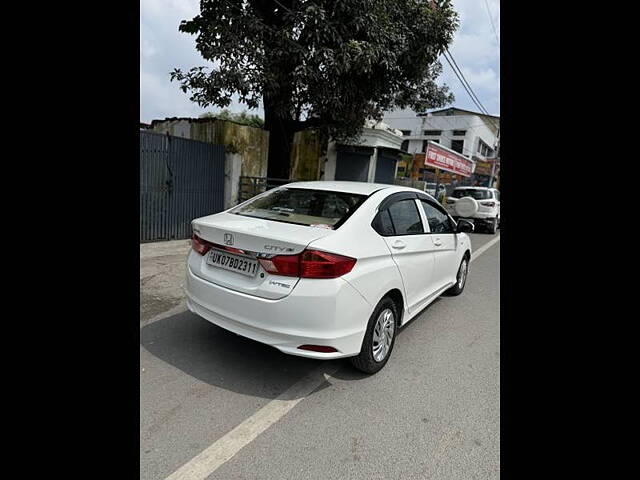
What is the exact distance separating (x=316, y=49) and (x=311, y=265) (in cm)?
525

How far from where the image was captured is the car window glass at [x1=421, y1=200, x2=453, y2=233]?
4066 mm

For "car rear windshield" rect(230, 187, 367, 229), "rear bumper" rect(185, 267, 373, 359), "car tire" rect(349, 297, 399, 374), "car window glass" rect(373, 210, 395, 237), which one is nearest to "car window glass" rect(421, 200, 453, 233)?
"car window glass" rect(373, 210, 395, 237)

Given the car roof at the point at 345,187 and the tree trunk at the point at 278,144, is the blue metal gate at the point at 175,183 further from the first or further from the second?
the car roof at the point at 345,187

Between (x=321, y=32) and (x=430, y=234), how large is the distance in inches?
171

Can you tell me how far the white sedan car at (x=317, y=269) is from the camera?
2580 mm

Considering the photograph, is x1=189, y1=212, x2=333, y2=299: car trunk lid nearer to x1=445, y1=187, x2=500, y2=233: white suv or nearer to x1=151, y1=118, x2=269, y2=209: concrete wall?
x1=151, y1=118, x2=269, y2=209: concrete wall

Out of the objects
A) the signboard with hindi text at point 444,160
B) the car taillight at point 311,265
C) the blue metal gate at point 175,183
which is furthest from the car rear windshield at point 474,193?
the car taillight at point 311,265

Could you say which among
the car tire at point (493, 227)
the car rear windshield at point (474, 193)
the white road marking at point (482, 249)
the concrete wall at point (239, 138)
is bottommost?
the white road marking at point (482, 249)

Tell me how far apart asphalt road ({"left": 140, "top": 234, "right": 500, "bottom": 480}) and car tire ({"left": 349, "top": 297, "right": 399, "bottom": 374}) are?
105mm

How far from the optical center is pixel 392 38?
7.09m

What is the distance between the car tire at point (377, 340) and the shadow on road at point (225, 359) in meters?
0.29
